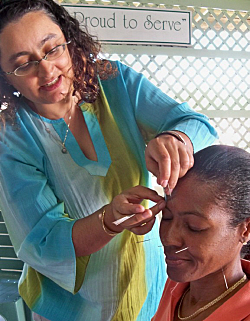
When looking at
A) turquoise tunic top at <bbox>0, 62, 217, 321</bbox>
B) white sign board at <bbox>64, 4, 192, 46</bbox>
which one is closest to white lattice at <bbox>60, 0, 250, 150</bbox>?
white sign board at <bbox>64, 4, 192, 46</bbox>

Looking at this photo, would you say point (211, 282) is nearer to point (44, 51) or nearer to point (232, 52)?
point (44, 51)

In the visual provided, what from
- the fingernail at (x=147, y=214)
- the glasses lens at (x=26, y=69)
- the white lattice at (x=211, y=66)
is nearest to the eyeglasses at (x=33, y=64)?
the glasses lens at (x=26, y=69)

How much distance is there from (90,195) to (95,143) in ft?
0.46

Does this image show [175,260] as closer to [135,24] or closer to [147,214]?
[147,214]

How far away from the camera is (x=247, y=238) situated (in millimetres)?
747

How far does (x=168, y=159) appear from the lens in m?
0.71

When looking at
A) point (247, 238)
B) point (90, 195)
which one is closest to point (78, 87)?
point (90, 195)

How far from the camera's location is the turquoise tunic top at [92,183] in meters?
0.88

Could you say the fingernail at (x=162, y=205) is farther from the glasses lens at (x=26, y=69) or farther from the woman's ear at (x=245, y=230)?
the glasses lens at (x=26, y=69)

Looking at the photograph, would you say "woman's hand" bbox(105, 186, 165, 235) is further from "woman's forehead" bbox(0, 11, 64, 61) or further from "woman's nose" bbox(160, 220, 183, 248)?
"woman's forehead" bbox(0, 11, 64, 61)

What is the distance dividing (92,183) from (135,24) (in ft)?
3.67

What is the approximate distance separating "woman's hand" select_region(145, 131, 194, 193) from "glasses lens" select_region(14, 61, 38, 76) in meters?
0.34

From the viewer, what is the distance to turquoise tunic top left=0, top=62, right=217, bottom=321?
2.89 feet

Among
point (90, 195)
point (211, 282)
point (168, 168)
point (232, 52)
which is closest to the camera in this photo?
point (168, 168)
